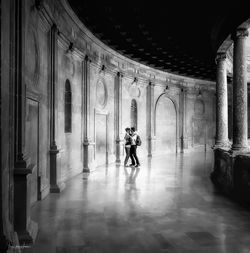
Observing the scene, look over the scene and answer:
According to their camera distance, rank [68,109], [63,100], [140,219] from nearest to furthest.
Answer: [140,219], [63,100], [68,109]

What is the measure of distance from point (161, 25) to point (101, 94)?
4.57 m

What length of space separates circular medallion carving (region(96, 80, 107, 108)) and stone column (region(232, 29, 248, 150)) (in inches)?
272

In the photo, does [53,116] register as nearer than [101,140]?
Yes

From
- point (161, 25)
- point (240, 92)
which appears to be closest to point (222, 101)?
point (240, 92)

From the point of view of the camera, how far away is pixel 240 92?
912 cm

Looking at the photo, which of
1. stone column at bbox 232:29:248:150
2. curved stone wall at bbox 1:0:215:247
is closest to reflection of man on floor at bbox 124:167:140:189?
curved stone wall at bbox 1:0:215:247

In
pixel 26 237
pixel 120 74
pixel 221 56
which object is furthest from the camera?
pixel 120 74

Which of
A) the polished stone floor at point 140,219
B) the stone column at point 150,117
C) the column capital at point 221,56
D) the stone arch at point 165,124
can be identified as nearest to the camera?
the polished stone floor at point 140,219

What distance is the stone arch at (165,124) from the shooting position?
21.0 m

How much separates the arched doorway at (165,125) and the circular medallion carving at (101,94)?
6.71 metres

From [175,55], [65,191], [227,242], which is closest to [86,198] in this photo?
[65,191]

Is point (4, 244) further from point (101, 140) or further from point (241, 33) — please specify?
point (101, 140)

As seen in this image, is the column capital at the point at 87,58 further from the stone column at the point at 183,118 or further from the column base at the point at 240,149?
the stone column at the point at 183,118

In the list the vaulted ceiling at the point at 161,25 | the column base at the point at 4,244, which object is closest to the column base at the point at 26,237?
the column base at the point at 4,244
